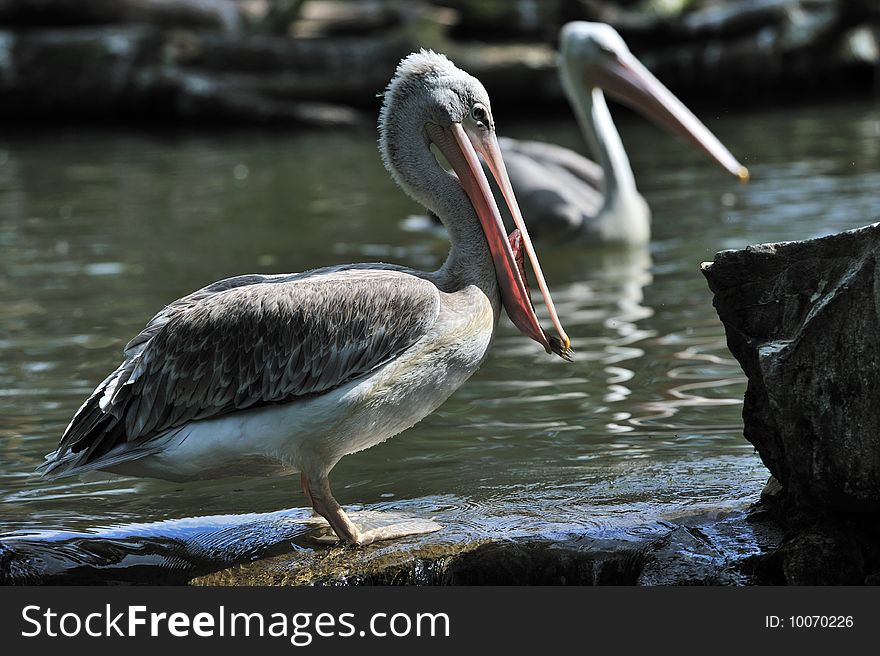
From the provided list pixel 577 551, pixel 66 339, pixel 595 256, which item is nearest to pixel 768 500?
pixel 577 551

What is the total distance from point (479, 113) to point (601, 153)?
5.84m

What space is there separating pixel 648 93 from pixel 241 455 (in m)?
6.66

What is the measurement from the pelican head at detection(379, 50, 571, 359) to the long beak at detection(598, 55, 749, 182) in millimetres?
5149

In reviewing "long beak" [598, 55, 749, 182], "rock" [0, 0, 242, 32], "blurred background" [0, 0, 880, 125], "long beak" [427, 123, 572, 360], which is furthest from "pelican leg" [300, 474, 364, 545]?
"rock" [0, 0, 242, 32]

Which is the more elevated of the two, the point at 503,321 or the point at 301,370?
the point at 301,370

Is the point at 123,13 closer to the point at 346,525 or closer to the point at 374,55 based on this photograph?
the point at 374,55

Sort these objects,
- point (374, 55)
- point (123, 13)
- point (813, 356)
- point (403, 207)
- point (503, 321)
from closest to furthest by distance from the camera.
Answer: point (813, 356) → point (503, 321) → point (403, 207) → point (374, 55) → point (123, 13)

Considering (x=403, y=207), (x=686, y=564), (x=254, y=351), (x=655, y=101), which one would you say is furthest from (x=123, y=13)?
(x=686, y=564)

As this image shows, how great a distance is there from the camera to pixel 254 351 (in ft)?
14.4

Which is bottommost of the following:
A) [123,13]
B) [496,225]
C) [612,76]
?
[496,225]

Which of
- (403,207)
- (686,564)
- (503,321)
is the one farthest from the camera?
(403,207)

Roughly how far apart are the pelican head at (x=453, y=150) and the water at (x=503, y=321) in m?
0.77

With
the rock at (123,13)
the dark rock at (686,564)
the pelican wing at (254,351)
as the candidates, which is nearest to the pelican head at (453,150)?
the pelican wing at (254,351)

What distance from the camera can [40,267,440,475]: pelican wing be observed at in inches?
171
